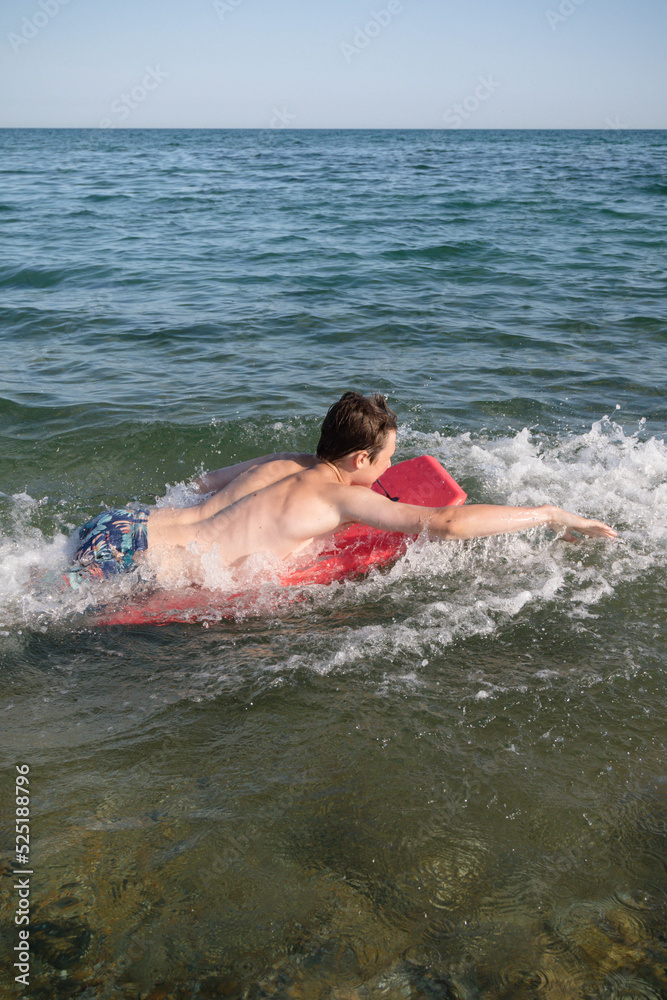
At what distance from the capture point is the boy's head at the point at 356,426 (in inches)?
136

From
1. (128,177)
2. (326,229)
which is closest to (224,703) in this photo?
(326,229)

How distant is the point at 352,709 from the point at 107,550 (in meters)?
1.49

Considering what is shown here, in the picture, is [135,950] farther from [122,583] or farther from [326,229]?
[326,229]

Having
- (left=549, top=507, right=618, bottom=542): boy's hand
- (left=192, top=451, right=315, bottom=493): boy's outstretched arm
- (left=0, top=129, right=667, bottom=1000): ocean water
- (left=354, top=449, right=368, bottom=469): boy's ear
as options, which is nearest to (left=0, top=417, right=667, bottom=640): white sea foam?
(left=0, top=129, right=667, bottom=1000): ocean water

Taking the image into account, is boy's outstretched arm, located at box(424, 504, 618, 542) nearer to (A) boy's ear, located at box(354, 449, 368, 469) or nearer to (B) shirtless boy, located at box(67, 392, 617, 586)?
(B) shirtless boy, located at box(67, 392, 617, 586)

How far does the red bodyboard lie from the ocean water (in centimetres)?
8

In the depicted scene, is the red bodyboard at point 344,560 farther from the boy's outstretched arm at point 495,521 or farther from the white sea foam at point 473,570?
the boy's outstretched arm at point 495,521

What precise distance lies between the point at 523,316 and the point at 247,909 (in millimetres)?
8196

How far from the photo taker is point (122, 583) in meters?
3.70

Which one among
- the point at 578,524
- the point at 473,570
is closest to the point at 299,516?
the point at 473,570

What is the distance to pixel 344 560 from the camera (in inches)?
158

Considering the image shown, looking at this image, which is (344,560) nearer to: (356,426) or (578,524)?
(356,426)

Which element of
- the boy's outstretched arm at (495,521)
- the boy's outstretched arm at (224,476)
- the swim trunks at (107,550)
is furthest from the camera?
the boy's outstretched arm at (224,476)

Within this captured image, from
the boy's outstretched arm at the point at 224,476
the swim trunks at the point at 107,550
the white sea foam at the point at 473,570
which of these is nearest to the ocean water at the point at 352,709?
the white sea foam at the point at 473,570
